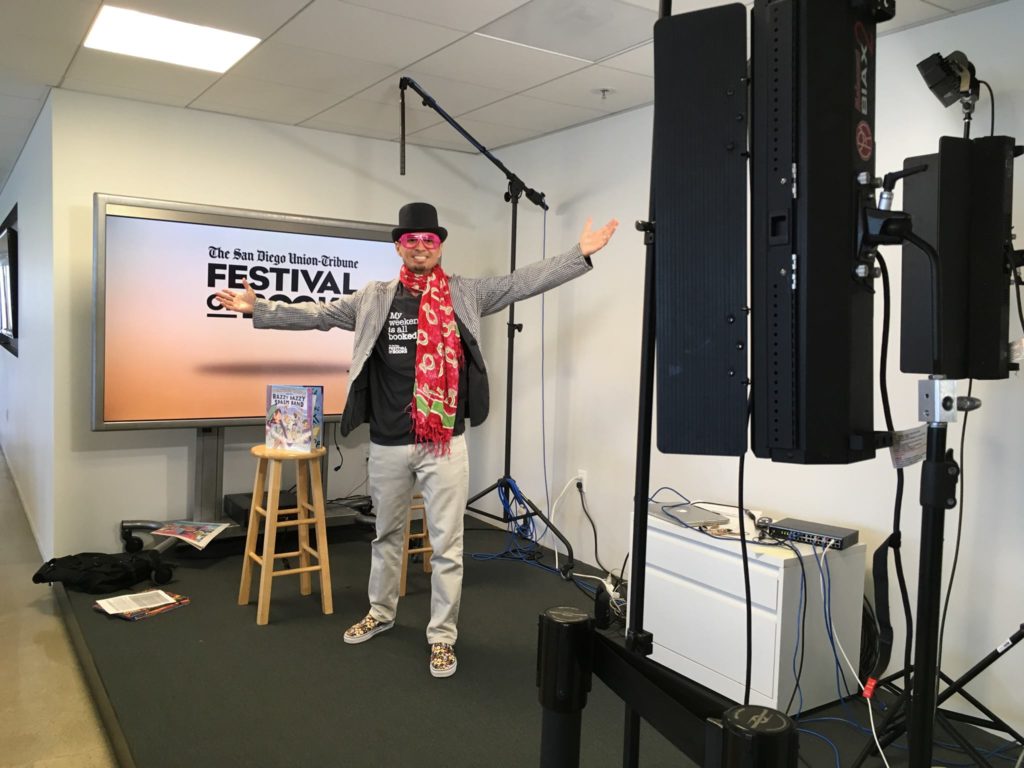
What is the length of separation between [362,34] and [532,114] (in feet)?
4.10

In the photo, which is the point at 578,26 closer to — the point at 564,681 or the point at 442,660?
the point at 442,660

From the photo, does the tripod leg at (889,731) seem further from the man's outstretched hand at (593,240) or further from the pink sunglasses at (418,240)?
the pink sunglasses at (418,240)

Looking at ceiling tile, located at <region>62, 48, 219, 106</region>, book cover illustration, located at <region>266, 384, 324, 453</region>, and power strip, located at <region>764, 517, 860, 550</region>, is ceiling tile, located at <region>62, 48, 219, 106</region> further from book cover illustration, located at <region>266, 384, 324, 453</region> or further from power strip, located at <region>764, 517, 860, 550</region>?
power strip, located at <region>764, 517, 860, 550</region>

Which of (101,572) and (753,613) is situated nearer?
(753,613)

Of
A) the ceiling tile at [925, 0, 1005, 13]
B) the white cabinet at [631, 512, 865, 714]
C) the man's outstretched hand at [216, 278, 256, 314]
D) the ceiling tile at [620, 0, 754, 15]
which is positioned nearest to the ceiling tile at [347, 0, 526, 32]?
the ceiling tile at [620, 0, 754, 15]

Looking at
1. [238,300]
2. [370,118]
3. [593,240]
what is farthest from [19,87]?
[593,240]

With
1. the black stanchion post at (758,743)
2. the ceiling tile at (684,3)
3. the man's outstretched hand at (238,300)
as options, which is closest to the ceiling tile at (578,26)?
the ceiling tile at (684,3)

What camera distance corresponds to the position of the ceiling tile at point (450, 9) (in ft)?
8.63

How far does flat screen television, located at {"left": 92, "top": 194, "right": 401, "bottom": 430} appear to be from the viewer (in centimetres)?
A: 369

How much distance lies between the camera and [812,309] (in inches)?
46.2

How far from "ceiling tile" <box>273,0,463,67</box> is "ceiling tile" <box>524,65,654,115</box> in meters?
0.65

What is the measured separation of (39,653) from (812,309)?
3.04 m

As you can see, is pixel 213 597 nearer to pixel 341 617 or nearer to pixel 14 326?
pixel 341 617

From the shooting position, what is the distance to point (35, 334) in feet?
14.6
